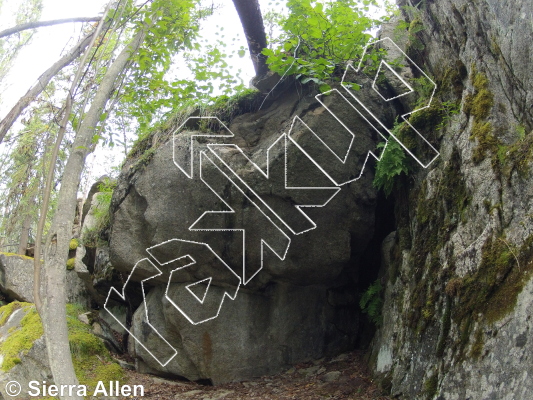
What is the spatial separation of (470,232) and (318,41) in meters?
4.07

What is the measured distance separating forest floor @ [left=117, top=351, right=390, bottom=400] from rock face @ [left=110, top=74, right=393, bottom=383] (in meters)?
0.22

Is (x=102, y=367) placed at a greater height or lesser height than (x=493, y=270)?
lesser

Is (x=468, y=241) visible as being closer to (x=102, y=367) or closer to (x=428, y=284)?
(x=428, y=284)

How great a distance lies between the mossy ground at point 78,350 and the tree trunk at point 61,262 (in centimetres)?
246

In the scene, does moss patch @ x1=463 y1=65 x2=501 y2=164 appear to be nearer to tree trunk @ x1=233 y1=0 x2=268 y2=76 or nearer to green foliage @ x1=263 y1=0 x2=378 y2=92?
green foliage @ x1=263 y1=0 x2=378 y2=92

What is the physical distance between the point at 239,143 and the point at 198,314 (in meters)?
3.01

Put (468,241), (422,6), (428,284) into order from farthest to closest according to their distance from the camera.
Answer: (422,6) → (428,284) → (468,241)

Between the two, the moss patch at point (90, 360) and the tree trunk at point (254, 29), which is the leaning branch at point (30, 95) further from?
the moss patch at point (90, 360)

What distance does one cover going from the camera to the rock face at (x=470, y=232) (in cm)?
414

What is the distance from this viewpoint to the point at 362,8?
7.96m

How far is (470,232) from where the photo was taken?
511 centimetres

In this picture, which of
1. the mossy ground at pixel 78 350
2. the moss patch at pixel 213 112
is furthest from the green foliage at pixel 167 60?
the mossy ground at pixel 78 350

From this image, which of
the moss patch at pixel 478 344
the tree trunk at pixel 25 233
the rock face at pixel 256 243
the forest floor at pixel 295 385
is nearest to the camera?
the moss patch at pixel 478 344

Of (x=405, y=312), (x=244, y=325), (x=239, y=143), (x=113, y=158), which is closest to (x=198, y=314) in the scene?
(x=244, y=325)
